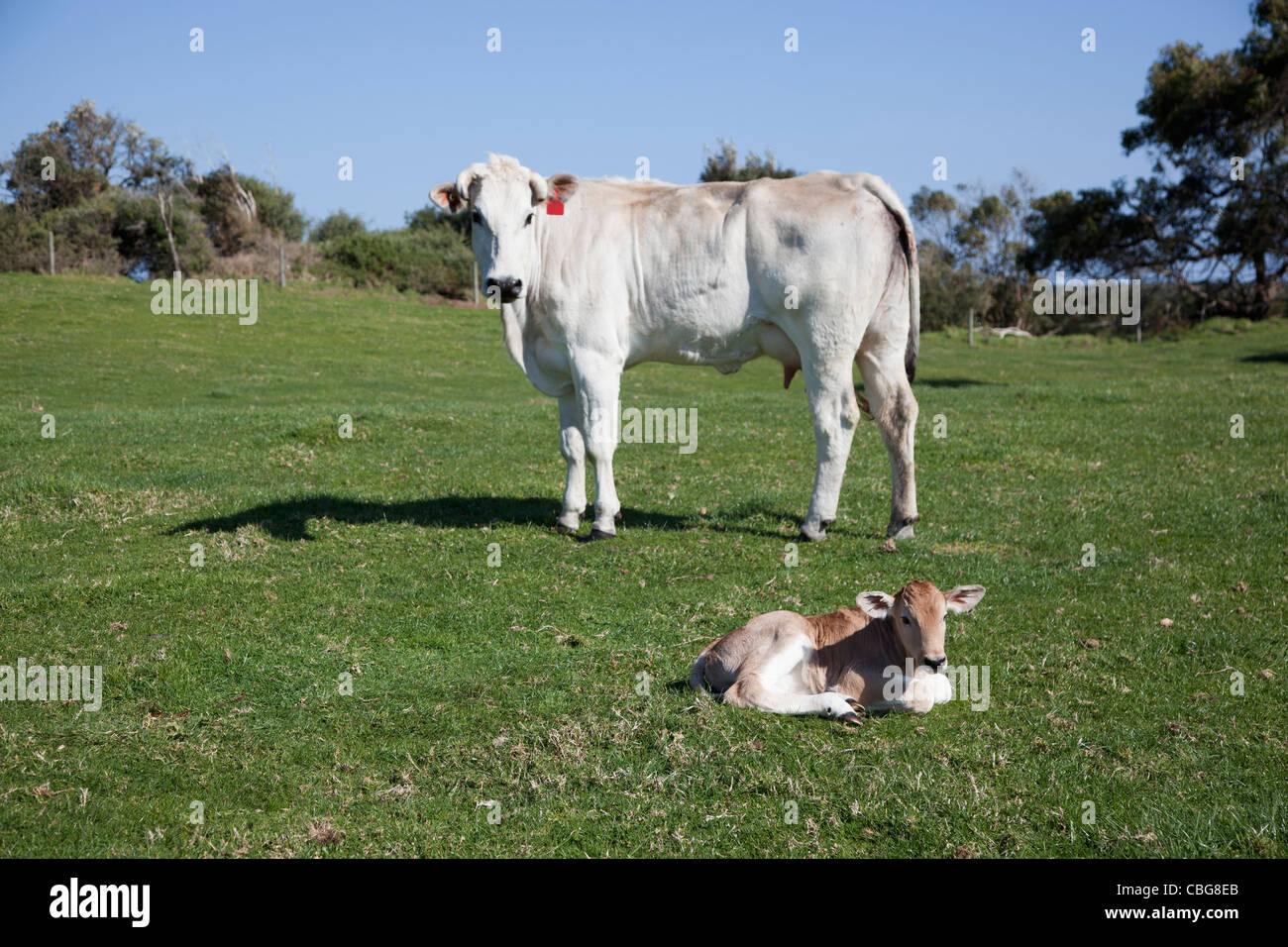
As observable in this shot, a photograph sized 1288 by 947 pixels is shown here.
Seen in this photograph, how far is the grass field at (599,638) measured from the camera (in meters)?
5.51

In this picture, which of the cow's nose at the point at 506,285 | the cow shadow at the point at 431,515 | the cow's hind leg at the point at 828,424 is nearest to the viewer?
the cow's nose at the point at 506,285

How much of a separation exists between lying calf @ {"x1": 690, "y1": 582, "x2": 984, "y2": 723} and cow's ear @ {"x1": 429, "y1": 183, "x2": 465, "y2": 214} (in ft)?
19.8

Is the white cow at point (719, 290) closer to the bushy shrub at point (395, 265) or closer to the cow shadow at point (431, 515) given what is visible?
the cow shadow at point (431, 515)

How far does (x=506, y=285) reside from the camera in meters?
10.2

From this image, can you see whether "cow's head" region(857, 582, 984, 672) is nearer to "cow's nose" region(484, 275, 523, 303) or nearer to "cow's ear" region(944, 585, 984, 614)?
"cow's ear" region(944, 585, 984, 614)

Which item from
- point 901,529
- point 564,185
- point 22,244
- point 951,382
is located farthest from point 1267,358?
point 22,244

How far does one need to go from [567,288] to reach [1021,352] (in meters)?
35.7

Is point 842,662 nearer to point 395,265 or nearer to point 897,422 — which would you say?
point 897,422

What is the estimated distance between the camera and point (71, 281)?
3866cm

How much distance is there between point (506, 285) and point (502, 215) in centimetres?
77

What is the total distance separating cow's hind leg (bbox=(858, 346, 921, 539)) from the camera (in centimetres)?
1140

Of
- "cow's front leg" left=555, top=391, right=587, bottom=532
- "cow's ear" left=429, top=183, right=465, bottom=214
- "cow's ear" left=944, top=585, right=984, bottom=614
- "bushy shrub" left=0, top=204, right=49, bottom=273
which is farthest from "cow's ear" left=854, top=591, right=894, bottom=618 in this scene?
"bushy shrub" left=0, top=204, right=49, bottom=273

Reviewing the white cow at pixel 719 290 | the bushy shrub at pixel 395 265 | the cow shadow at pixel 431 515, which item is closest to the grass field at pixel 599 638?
the cow shadow at pixel 431 515
